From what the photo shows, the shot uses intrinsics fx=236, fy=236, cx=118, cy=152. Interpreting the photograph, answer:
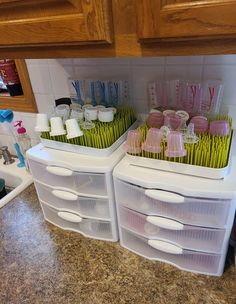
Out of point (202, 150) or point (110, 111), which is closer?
point (202, 150)

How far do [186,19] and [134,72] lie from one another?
0.46 metres

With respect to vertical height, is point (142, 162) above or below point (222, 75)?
below

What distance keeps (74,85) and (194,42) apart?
22.9 inches

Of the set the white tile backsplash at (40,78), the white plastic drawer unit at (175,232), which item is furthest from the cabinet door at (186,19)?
the white tile backsplash at (40,78)

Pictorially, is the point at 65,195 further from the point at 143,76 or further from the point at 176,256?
the point at 143,76

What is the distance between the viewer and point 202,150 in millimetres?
568

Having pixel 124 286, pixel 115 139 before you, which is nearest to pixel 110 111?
pixel 115 139

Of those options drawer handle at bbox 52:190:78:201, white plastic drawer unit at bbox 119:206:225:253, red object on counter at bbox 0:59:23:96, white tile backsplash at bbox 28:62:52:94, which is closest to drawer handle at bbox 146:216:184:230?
white plastic drawer unit at bbox 119:206:225:253

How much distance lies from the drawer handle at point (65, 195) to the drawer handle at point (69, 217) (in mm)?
73

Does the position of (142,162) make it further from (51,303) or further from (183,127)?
(51,303)

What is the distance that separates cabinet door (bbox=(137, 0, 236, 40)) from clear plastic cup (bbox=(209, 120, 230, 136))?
0.28 metres

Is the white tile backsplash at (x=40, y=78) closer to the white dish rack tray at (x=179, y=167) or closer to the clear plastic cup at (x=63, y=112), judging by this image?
the clear plastic cup at (x=63, y=112)

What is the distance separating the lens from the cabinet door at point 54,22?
1.46 ft

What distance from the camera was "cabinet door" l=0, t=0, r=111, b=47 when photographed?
0.45 metres
